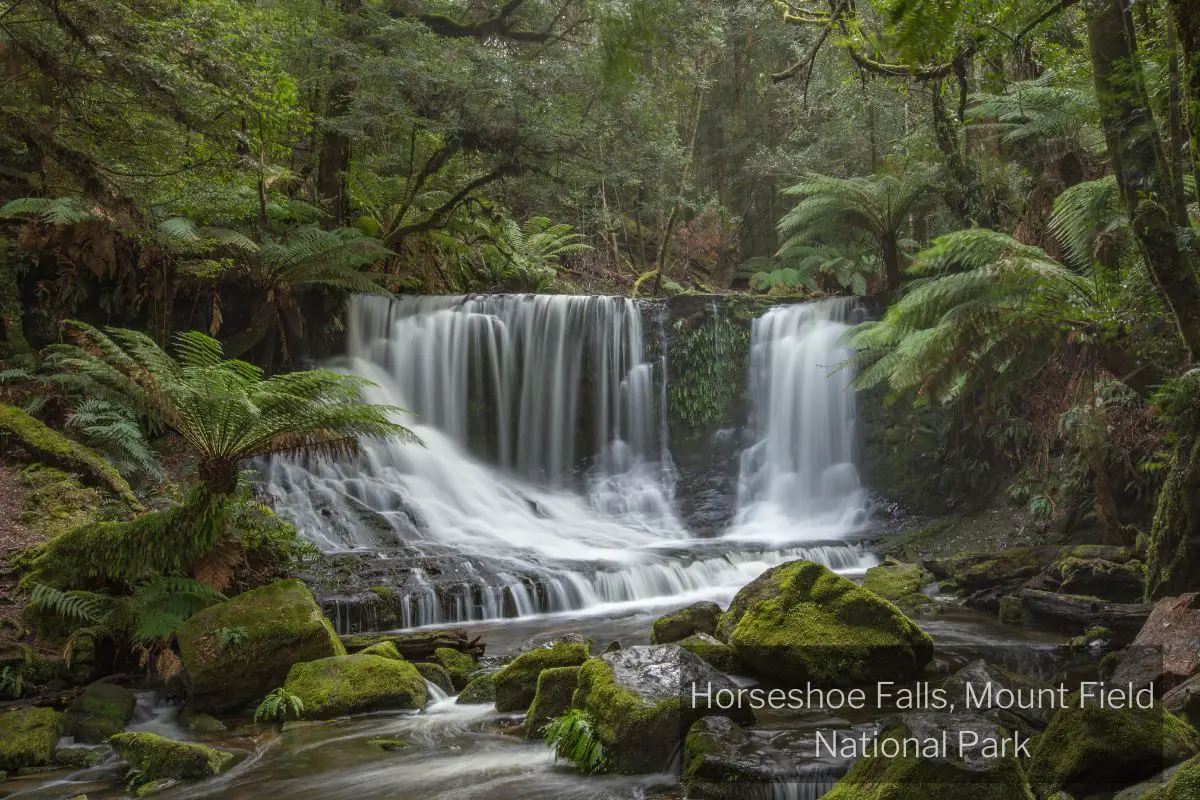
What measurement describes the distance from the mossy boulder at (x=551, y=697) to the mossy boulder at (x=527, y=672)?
0.97 feet

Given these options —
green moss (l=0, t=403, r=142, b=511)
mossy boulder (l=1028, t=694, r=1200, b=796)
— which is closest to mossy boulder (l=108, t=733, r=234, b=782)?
green moss (l=0, t=403, r=142, b=511)

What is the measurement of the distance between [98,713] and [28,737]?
412 millimetres

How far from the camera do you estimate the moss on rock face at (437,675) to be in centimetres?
560

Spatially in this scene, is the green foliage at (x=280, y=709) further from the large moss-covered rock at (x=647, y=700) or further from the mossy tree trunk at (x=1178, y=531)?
the mossy tree trunk at (x=1178, y=531)

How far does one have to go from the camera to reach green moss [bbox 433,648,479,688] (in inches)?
227

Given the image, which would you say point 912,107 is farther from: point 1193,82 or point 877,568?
point 1193,82

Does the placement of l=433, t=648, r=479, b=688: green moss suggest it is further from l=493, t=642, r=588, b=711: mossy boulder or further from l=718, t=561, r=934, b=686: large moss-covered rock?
l=718, t=561, r=934, b=686: large moss-covered rock

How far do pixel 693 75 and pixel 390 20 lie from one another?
7163 mm

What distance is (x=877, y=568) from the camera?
866 cm

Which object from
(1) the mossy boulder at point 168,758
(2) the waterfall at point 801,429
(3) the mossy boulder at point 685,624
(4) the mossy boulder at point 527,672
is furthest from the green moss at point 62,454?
(2) the waterfall at point 801,429

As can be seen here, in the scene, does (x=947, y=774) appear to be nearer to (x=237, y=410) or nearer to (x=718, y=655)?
(x=718, y=655)

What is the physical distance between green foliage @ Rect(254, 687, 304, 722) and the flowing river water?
96mm

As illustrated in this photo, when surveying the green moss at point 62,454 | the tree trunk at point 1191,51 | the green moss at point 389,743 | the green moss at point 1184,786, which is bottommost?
the green moss at point 389,743

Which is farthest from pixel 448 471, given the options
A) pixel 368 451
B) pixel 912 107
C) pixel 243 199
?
pixel 912 107
